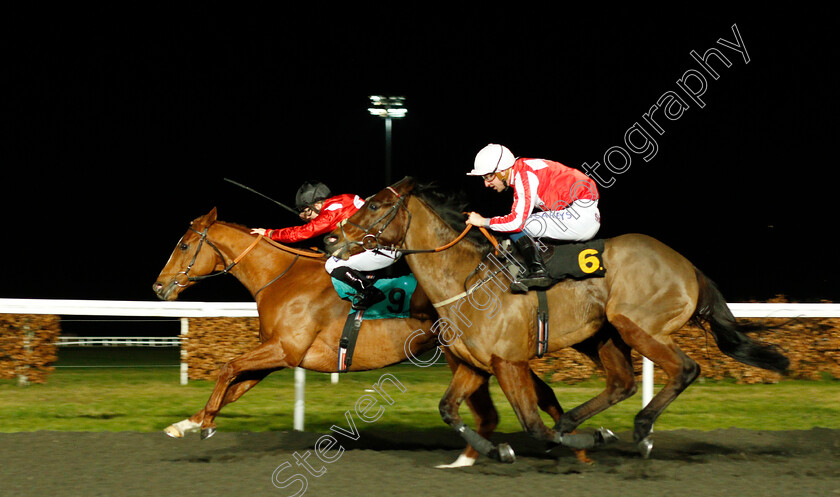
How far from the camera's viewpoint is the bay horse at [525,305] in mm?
4062

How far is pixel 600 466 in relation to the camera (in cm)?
427

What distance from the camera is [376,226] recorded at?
4145 millimetres

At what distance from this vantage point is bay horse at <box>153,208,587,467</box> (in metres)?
4.53

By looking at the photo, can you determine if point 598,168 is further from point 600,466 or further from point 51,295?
point 51,295

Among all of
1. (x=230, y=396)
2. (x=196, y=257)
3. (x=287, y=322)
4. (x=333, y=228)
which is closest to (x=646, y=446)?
(x=287, y=322)

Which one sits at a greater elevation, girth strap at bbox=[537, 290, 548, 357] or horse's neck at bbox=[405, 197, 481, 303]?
horse's neck at bbox=[405, 197, 481, 303]

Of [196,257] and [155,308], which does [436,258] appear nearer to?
[196,257]

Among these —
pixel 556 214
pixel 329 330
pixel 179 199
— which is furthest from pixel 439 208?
pixel 179 199

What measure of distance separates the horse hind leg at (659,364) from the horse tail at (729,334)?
0.38 meters

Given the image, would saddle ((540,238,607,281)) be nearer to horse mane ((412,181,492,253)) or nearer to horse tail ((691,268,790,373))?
horse mane ((412,181,492,253))

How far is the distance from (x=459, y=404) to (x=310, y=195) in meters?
1.78

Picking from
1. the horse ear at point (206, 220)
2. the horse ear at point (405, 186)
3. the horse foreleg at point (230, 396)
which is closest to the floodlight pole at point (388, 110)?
the horse ear at point (206, 220)

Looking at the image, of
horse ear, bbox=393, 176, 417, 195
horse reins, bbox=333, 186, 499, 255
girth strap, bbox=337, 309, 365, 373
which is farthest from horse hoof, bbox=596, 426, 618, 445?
horse ear, bbox=393, 176, 417, 195

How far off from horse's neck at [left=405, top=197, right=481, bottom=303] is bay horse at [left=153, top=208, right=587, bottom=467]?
1.53 feet
